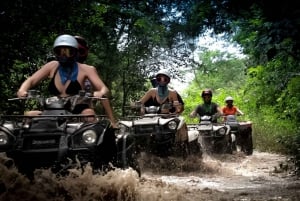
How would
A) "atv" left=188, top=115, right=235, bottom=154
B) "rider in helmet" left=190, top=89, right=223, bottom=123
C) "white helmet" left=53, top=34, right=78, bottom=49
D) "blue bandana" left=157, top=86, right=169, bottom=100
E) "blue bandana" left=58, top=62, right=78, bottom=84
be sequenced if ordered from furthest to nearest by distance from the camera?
1. "rider in helmet" left=190, top=89, right=223, bottom=123
2. "atv" left=188, top=115, right=235, bottom=154
3. "blue bandana" left=157, top=86, right=169, bottom=100
4. "blue bandana" left=58, top=62, right=78, bottom=84
5. "white helmet" left=53, top=34, right=78, bottom=49

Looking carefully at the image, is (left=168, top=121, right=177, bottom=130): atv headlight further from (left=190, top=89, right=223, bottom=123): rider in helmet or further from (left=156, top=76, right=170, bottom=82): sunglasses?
(left=190, top=89, right=223, bottom=123): rider in helmet

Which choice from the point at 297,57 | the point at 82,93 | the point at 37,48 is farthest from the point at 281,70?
the point at 82,93

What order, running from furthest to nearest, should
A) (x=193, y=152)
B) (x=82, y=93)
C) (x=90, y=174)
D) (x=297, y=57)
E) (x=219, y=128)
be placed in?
(x=219, y=128) → (x=193, y=152) → (x=297, y=57) → (x=82, y=93) → (x=90, y=174)

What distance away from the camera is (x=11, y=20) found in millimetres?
7969

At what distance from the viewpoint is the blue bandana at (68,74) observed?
207 inches

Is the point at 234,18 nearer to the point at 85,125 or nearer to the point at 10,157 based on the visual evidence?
the point at 85,125

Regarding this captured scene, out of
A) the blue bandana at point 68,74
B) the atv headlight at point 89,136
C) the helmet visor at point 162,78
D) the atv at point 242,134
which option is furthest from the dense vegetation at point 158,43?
the atv headlight at point 89,136

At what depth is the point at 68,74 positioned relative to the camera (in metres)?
5.28

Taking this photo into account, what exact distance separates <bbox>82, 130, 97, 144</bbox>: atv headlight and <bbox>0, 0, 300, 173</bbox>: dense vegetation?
2.21 metres

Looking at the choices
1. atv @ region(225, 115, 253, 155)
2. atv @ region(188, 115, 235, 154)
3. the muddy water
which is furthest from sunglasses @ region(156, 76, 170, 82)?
atv @ region(225, 115, 253, 155)

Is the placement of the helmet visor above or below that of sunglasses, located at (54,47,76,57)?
above

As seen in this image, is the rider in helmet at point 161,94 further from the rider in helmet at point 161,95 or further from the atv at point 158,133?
the atv at point 158,133

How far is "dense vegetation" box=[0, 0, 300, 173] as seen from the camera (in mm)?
6234

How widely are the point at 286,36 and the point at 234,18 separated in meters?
1.92
